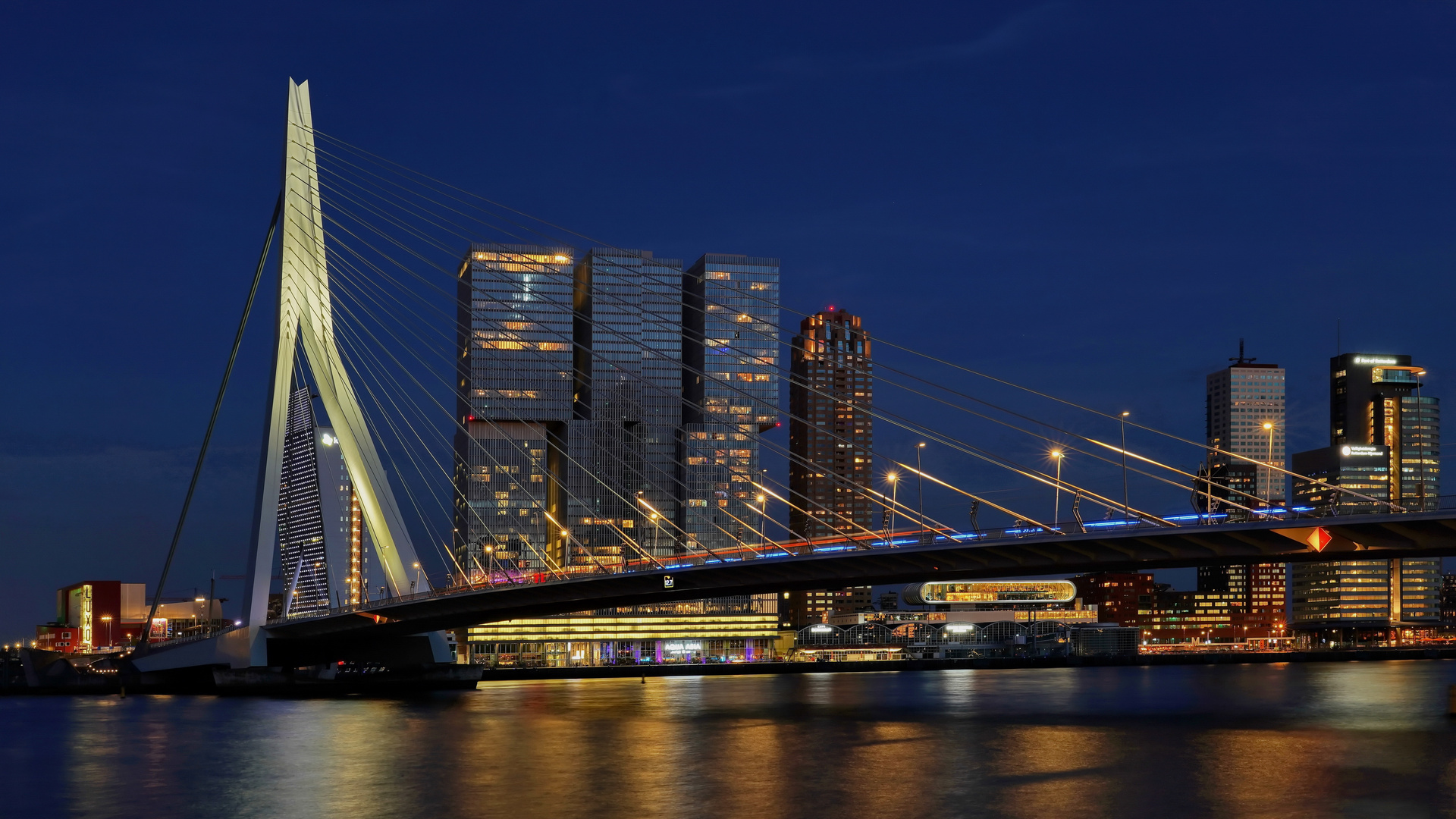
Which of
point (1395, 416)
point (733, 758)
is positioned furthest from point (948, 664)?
point (1395, 416)

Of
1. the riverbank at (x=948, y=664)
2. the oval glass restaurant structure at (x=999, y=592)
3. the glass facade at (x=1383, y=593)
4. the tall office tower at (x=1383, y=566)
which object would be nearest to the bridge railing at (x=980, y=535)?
the riverbank at (x=948, y=664)

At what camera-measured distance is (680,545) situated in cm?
12588

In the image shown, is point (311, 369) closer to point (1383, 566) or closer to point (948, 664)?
point (948, 664)

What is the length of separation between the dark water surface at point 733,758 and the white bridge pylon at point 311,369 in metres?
5.59

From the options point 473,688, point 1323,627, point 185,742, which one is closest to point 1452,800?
point 185,742

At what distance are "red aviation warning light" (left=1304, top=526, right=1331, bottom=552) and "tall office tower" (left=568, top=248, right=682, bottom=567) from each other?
88.3m

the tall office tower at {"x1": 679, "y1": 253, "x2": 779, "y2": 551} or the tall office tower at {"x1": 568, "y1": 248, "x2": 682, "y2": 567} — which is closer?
the tall office tower at {"x1": 679, "y1": 253, "x2": 779, "y2": 551}

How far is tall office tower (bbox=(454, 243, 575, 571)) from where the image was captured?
121188mm

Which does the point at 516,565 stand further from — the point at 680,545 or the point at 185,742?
the point at 185,742

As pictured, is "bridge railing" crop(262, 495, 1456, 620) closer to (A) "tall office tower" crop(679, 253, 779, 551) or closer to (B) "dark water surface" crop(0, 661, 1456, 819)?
(B) "dark water surface" crop(0, 661, 1456, 819)

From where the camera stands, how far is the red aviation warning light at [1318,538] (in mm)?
37000

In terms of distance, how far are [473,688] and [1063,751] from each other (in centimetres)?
3910

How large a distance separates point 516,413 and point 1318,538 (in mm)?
93405

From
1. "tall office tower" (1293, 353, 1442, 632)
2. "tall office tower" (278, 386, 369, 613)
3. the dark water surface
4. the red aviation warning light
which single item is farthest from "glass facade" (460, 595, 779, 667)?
"tall office tower" (1293, 353, 1442, 632)
